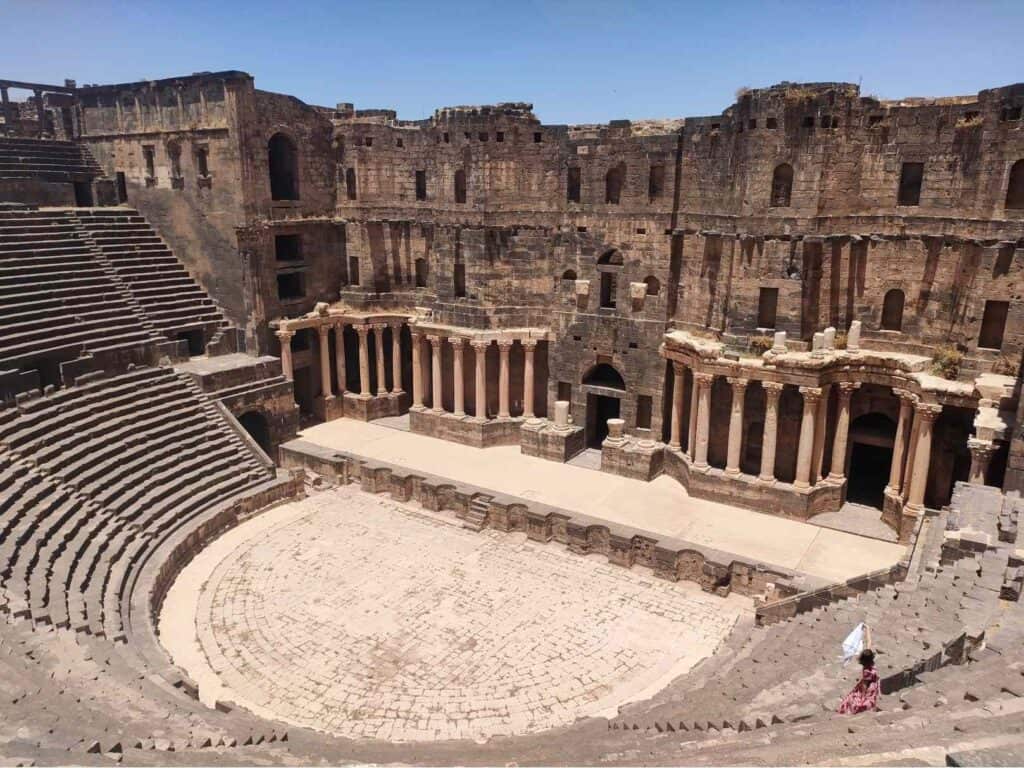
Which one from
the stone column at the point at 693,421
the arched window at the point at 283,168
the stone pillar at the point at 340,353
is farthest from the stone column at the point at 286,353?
the stone column at the point at 693,421

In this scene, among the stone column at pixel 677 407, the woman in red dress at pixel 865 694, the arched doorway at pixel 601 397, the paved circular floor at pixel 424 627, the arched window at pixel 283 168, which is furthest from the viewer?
the arched window at pixel 283 168

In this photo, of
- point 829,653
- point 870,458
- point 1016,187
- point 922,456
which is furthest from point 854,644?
point 870,458

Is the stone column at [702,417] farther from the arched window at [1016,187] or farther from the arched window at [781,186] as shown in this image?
the arched window at [1016,187]

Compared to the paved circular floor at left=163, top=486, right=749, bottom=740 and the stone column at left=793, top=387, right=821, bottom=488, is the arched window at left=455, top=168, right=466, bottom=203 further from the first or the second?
the stone column at left=793, top=387, right=821, bottom=488

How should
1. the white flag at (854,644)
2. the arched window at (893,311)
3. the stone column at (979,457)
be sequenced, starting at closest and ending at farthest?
the white flag at (854,644), the stone column at (979,457), the arched window at (893,311)

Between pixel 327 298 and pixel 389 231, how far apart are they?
4.00 meters

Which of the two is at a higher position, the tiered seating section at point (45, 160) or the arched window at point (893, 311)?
the tiered seating section at point (45, 160)

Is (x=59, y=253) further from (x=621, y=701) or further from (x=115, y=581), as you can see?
(x=621, y=701)

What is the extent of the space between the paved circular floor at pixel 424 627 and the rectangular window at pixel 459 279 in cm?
1078

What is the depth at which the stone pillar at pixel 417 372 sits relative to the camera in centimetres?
3036

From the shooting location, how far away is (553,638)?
666 inches

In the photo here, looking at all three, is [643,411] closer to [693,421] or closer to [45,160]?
[693,421]

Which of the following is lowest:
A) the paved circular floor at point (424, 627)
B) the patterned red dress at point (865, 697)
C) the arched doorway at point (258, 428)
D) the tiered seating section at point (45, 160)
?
the paved circular floor at point (424, 627)

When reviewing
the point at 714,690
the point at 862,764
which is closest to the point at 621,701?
the point at 714,690
